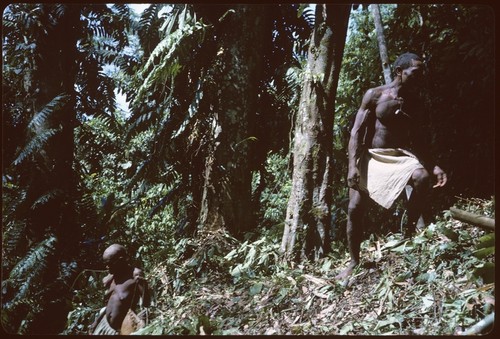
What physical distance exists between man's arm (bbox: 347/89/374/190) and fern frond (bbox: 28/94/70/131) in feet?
9.58

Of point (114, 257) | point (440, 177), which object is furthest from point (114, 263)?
point (440, 177)

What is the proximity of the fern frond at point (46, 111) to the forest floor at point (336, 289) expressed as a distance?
1881 millimetres

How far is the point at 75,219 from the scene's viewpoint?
4.72m

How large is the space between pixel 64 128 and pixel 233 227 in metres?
2.21

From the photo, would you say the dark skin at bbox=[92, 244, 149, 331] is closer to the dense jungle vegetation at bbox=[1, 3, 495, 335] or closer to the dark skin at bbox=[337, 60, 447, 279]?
the dense jungle vegetation at bbox=[1, 3, 495, 335]

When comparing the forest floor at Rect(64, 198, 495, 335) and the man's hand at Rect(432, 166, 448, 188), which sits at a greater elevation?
the man's hand at Rect(432, 166, 448, 188)

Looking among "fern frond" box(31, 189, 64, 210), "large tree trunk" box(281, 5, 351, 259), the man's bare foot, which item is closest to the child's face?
"fern frond" box(31, 189, 64, 210)

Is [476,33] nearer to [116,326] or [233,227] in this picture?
[233,227]

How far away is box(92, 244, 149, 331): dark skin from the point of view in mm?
3584

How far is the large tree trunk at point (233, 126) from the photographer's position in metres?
4.75

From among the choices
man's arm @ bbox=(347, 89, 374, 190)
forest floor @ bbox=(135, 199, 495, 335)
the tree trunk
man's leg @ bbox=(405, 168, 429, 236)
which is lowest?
forest floor @ bbox=(135, 199, 495, 335)

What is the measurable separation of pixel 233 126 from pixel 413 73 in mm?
2020

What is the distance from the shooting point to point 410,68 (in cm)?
364

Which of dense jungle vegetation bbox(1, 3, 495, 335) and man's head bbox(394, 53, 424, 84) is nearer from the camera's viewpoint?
dense jungle vegetation bbox(1, 3, 495, 335)
